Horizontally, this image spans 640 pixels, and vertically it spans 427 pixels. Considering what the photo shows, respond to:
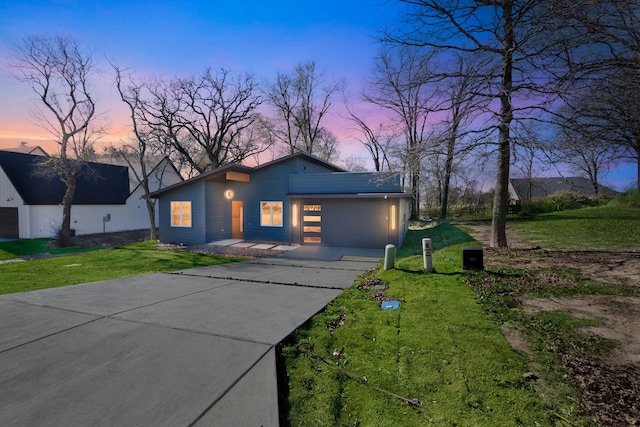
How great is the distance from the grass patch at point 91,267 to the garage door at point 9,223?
542 inches

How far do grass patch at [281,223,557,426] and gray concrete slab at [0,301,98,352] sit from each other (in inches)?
138

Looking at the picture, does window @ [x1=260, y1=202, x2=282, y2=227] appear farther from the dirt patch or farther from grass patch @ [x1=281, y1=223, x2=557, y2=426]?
the dirt patch

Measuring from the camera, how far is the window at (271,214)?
16.3 meters

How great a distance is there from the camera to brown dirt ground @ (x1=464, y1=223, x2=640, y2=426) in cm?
→ 266

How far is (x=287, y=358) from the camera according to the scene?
12.1 ft

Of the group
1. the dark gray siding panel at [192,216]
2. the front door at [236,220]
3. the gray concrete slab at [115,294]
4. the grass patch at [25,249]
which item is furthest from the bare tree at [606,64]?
the grass patch at [25,249]

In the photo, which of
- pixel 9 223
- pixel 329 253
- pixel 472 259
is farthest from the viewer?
pixel 9 223

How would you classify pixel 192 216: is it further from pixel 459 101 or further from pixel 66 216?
pixel 459 101

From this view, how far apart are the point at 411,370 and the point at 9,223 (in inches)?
1174

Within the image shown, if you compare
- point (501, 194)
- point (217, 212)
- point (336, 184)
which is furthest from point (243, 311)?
point (217, 212)

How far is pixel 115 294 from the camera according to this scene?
647 cm

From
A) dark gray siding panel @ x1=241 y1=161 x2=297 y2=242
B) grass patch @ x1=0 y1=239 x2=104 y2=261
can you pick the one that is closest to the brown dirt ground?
dark gray siding panel @ x1=241 y1=161 x2=297 y2=242

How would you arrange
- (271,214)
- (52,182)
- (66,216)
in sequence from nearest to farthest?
(271,214) → (66,216) → (52,182)

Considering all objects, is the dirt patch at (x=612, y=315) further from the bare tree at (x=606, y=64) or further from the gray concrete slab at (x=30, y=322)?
the gray concrete slab at (x=30, y=322)
